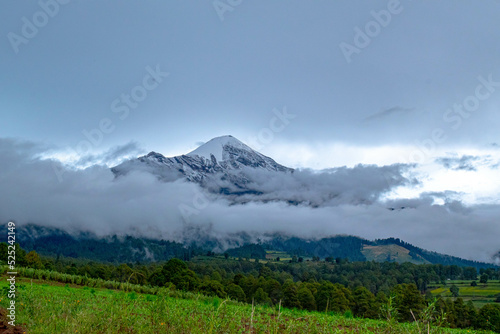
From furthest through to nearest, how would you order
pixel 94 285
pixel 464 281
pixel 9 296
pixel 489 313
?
pixel 464 281, pixel 489 313, pixel 94 285, pixel 9 296

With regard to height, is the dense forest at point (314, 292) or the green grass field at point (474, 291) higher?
the dense forest at point (314, 292)

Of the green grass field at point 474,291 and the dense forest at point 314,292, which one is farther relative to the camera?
the green grass field at point 474,291

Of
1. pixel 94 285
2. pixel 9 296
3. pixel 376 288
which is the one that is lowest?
pixel 376 288

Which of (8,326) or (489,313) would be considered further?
(489,313)

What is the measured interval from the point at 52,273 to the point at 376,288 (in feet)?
348

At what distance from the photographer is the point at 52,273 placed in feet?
82.9

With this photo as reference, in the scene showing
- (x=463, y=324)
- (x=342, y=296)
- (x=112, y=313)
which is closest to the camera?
(x=112, y=313)

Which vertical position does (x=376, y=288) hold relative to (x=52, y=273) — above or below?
below

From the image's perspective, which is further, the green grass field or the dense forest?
the green grass field

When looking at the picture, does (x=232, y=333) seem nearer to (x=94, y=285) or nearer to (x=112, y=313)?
(x=112, y=313)

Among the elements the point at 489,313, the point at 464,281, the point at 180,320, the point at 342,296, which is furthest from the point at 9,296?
the point at 464,281

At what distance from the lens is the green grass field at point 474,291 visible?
10719 cm

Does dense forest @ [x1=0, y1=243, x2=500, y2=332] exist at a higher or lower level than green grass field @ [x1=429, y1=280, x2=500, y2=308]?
higher

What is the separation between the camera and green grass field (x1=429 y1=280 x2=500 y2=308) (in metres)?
107
